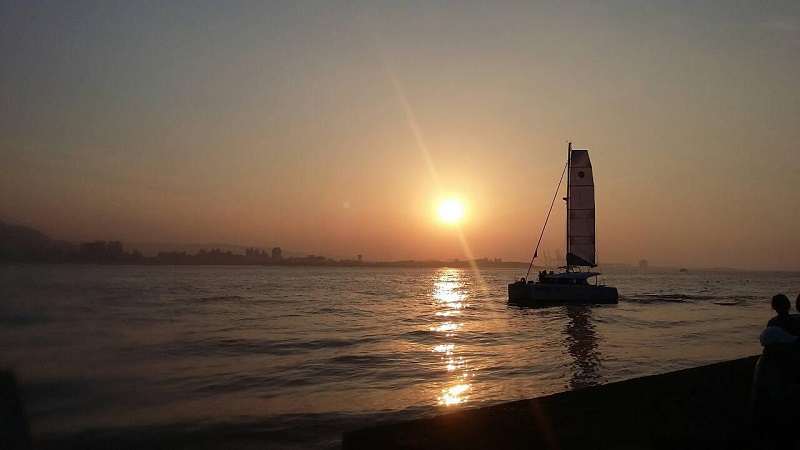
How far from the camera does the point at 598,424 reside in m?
7.78

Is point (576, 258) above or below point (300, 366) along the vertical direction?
above

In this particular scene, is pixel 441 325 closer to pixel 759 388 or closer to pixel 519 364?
pixel 519 364

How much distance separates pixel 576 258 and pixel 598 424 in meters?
55.3

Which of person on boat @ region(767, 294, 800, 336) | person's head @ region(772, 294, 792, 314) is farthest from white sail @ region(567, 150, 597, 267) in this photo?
person on boat @ region(767, 294, 800, 336)

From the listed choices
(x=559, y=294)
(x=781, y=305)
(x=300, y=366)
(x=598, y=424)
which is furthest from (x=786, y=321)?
(x=559, y=294)

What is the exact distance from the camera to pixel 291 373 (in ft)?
70.8

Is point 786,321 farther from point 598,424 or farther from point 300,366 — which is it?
point 300,366

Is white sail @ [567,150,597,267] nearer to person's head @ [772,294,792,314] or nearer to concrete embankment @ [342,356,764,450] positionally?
concrete embankment @ [342,356,764,450]

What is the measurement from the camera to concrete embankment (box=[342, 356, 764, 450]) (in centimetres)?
695

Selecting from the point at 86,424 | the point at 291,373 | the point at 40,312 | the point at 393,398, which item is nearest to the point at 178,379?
the point at 291,373

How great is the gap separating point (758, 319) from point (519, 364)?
33.8 m

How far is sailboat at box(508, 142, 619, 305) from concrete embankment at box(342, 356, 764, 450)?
153 feet

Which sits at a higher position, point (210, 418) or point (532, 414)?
point (532, 414)

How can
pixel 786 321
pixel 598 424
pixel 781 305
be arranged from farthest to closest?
pixel 598 424 → pixel 781 305 → pixel 786 321
